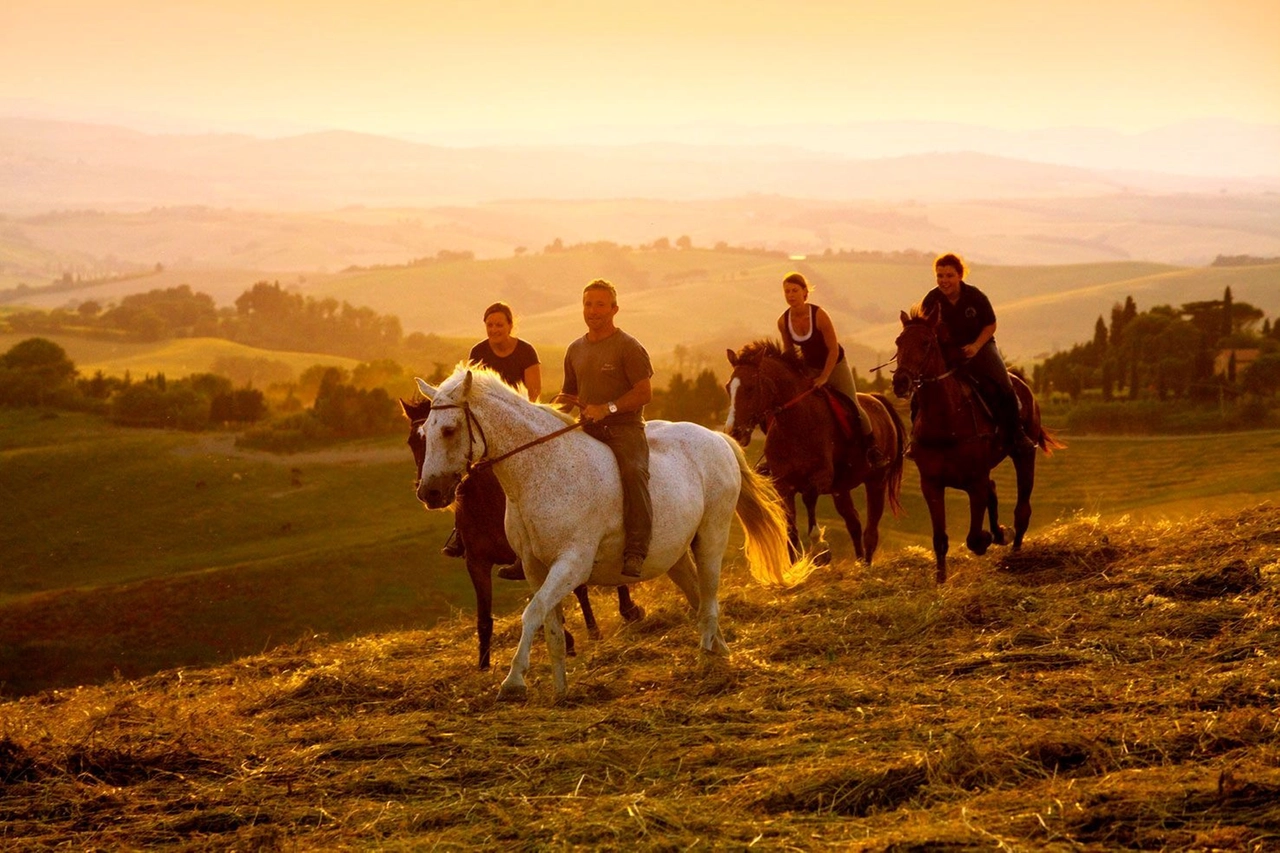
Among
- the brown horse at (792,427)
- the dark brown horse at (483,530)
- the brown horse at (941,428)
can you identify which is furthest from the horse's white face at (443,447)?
the brown horse at (941,428)

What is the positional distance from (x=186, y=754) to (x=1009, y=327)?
181607mm

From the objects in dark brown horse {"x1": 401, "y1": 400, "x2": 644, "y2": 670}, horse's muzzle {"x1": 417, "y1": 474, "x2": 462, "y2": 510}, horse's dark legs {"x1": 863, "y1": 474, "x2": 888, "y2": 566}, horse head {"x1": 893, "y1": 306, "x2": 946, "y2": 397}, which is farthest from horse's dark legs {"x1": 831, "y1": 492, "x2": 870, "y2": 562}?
horse's muzzle {"x1": 417, "y1": 474, "x2": 462, "y2": 510}

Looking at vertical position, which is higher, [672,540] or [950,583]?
[672,540]

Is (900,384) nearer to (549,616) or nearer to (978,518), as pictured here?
(978,518)

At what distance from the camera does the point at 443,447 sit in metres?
9.09

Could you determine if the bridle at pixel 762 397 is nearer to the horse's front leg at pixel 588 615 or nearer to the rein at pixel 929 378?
the rein at pixel 929 378

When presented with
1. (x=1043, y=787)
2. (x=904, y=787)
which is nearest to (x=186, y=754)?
(x=904, y=787)

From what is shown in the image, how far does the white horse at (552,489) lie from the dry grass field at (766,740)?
81 cm

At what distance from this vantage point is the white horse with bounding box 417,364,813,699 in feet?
30.3

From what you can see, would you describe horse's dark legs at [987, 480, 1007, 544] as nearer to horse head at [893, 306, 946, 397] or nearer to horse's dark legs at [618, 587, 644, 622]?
horse head at [893, 306, 946, 397]

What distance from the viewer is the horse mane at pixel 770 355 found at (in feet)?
48.2

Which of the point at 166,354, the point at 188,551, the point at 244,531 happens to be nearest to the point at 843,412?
the point at 188,551

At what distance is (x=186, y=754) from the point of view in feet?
27.9

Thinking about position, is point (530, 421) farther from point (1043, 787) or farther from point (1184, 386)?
point (1184, 386)
